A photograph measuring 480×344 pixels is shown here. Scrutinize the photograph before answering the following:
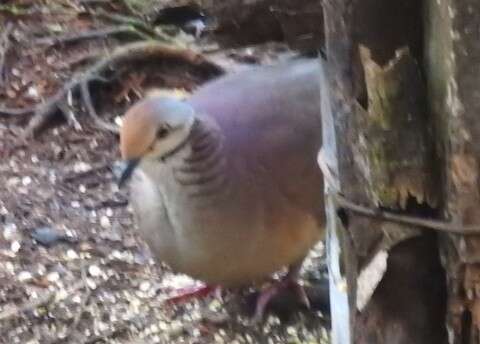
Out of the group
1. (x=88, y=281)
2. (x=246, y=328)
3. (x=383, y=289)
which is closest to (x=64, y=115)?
(x=88, y=281)

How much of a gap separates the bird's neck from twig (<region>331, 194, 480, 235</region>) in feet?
2.33

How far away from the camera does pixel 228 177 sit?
203 centimetres

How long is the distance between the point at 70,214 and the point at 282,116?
0.76 meters

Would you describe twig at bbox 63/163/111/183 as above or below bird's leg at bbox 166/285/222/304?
above

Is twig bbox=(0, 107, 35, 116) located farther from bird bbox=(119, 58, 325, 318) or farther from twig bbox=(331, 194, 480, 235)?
twig bbox=(331, 194, 480, 235)

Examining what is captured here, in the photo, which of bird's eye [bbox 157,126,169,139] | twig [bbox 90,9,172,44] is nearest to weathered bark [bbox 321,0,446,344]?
bird's eye [bbox 157,126,169,139]

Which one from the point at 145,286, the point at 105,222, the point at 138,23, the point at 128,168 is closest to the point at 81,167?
the point at 105,222

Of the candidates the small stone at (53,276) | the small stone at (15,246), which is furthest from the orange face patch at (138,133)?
the small stone at (15,246)

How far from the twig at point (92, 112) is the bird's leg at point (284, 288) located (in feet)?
2.80

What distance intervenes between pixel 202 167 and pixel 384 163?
0.83m

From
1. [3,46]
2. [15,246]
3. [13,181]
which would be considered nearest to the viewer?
[15,246]

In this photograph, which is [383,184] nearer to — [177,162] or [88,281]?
[177,162]

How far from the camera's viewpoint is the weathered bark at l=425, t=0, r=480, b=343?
1.10 m

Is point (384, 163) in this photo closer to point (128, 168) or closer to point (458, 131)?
point (458, 131)
